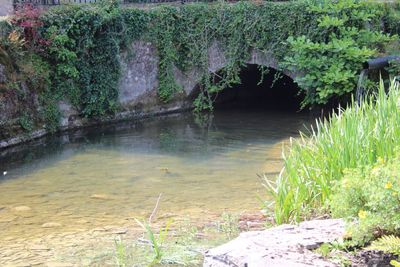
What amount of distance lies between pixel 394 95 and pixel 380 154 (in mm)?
1223

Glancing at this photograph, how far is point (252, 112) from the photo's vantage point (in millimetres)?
14641

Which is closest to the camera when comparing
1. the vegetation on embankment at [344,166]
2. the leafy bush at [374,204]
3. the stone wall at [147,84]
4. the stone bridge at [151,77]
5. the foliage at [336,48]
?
the leafy bush at [374,204]

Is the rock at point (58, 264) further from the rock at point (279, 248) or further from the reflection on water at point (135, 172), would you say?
the rock at point (279, 248)

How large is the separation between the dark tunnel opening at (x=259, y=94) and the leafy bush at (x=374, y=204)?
1076cm

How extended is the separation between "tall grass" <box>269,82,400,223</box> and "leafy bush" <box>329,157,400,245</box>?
1.09 metres

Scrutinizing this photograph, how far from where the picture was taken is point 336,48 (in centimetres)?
1247

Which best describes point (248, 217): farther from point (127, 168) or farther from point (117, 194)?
point (127, 168)

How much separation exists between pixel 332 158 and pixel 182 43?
341 inches

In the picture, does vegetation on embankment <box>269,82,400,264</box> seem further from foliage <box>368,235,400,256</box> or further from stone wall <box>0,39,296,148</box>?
stone wall <box>0,39,296,148</box>

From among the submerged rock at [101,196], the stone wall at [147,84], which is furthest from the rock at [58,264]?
the stone wall at [147,84]

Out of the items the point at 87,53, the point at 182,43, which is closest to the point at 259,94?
the point at 182,43

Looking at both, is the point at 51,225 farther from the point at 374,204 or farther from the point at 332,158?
the point at 374,204

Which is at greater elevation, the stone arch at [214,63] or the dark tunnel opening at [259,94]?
the stone arch at [214,63]

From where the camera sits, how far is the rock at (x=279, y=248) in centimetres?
362
